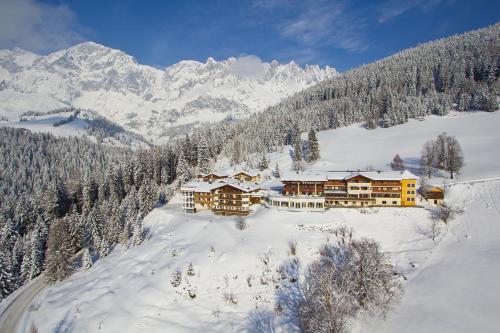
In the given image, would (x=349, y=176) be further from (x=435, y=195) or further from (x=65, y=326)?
(x=65, y=326)

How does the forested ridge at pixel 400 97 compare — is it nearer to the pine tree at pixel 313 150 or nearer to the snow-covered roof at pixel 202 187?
the pine tree at pixel 313 150

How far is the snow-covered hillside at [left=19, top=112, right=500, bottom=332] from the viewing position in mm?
38188

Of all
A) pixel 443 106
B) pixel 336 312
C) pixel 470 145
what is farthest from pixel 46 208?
pixel 443 106

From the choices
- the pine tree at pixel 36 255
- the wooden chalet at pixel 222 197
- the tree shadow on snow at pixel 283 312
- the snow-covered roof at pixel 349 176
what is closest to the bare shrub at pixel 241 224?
the wooden chalet at pixel 222 197

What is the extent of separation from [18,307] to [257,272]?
130 feet

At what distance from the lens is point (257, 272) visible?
162 feet

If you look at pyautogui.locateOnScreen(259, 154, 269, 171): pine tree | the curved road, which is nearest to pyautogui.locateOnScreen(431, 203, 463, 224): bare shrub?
pyautogui.locateOnScreen(259, 154, 269, 171): pine tree

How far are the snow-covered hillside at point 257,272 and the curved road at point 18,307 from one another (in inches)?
81.8

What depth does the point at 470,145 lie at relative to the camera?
102625 millimetres

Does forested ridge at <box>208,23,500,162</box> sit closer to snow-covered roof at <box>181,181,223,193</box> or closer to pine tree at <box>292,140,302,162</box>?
pine tree at <box>292,140,302,162</box>

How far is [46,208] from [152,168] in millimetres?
32751

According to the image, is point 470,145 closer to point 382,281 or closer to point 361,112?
point 361,112

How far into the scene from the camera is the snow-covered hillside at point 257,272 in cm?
3819

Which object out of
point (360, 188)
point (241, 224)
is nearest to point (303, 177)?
point (360, 188)
